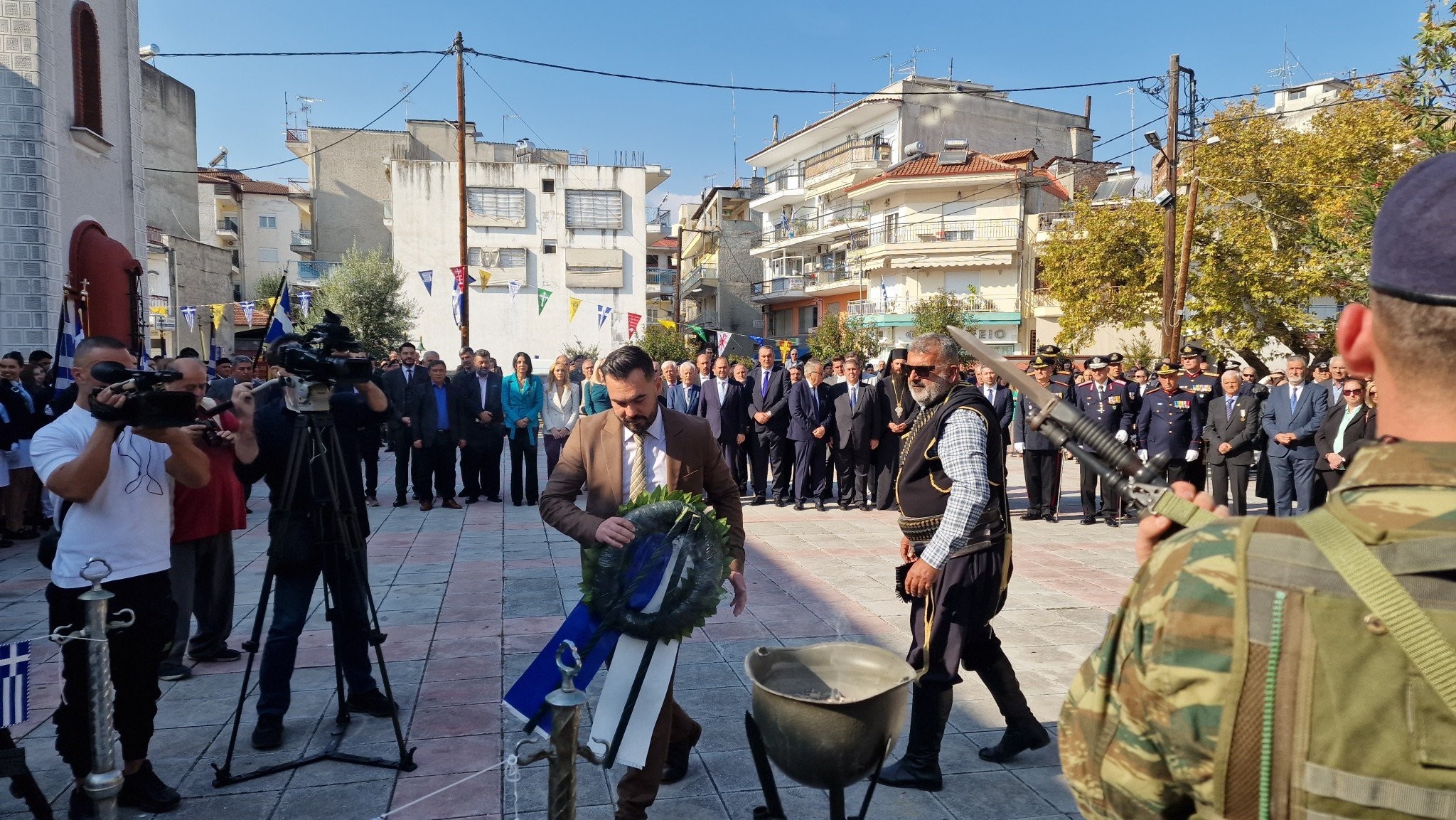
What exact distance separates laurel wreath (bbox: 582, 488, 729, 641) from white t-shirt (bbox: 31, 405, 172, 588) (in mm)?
1903

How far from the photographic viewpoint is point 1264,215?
22.6 m

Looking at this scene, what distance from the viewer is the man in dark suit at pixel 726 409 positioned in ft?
42.0

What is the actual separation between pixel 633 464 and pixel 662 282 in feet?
217

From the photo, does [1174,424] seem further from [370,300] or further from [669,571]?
[370,300]

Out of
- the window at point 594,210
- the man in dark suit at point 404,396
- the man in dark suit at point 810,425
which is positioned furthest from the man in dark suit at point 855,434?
the window at point 594,210

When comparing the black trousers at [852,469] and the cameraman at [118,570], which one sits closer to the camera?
the cameraman at [118,570]

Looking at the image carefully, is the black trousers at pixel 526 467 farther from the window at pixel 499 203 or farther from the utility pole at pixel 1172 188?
the window at pixel 499 203

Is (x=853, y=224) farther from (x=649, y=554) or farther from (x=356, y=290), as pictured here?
(x=649, y=554)

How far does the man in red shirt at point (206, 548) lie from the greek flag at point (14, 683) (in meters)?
1.61

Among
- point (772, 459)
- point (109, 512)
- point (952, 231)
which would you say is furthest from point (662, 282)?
point (109, 512)

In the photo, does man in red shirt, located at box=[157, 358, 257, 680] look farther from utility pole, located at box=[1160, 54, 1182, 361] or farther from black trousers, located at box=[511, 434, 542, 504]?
utility pole, located at box=[1160, 54, 1182, 361]

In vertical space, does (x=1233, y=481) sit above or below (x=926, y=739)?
above

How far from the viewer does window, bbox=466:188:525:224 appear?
44.5 meters

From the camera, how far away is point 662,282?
6906 cm
